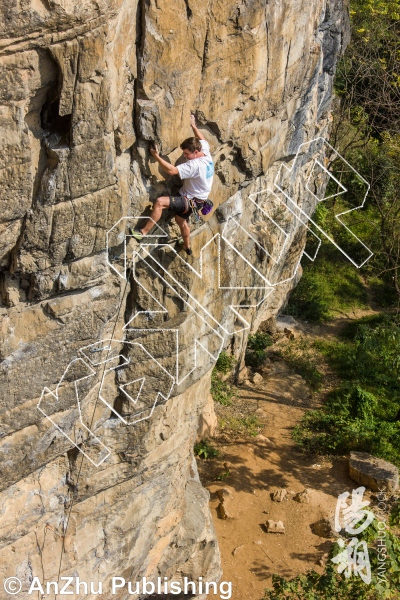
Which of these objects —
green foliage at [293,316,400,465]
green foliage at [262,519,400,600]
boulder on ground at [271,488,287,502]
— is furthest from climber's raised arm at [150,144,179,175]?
green foliage at [293,316,400,465]

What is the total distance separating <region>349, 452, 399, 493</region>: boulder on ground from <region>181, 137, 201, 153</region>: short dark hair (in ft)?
24.9

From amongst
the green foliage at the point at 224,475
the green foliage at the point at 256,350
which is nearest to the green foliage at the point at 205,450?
the green foliage at the point at 224,475

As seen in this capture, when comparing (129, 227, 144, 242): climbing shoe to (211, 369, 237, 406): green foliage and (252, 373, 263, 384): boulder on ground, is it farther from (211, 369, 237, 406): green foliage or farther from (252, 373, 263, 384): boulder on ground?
(252, 373, 263, 384): boulder on ground

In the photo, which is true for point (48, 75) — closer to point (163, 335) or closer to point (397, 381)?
point (163, 335)

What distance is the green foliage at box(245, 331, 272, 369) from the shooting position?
13.8 m

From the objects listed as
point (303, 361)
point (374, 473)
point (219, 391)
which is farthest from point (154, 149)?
point (303, 361)

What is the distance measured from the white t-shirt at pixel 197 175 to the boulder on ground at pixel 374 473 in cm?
715

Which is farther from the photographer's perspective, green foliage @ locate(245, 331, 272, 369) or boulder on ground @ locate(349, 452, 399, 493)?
green foliage @ locate(245, 331, 272, 369)

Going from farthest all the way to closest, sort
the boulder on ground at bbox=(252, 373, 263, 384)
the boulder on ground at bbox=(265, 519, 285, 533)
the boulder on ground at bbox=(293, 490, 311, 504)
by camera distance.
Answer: the boulder on ground at bbox=(252, 373, 263, 384) → the boulder on ground at bbox=(293, 490, 311, 504) → the boulder on ground at bbox=(265, 519, 285, 533)

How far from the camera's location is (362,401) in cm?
1216

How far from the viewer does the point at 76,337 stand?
5191 mm

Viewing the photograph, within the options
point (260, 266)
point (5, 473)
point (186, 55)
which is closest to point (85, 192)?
point (186, 55)

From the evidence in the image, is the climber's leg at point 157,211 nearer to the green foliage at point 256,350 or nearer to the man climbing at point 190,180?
the man climbing at point 190,180

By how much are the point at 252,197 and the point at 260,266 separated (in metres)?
1.63
